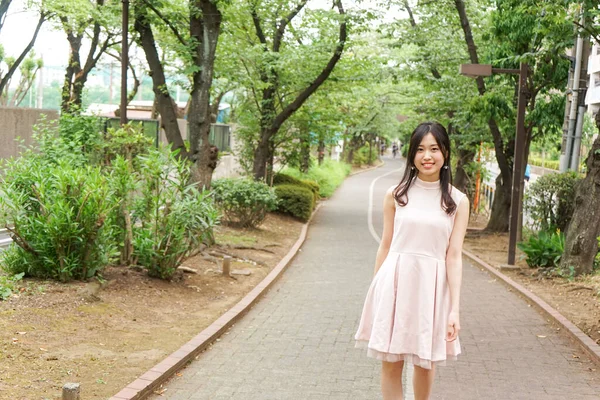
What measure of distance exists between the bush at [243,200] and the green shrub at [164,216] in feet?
28.1

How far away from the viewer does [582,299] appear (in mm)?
11680

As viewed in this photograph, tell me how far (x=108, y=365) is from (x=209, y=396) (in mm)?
981

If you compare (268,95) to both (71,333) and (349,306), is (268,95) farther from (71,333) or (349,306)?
(71,333)

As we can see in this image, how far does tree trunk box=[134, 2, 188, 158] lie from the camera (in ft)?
49.8

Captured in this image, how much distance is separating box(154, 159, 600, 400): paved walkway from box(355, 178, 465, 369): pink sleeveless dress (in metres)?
2.08

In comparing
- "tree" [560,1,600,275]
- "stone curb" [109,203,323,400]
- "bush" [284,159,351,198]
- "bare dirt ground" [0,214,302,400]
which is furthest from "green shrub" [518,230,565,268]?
"bush" [284,159,351,198]

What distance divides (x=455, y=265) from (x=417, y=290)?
259 mm

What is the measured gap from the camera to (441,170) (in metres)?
4.66

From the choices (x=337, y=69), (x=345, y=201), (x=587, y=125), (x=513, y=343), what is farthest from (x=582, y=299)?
(x=345, y=201)

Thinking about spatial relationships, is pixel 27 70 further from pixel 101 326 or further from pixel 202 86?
pixel 101 326

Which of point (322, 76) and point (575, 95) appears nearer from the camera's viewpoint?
point (575, 95)

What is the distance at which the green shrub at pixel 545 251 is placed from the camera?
14.5 m

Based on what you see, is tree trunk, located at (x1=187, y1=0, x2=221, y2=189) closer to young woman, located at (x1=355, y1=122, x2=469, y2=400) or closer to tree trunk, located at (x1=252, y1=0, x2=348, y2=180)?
tree trunk, located at (x1=252, y1=0, x2=348, y2=180)

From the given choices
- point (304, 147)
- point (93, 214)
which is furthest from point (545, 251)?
point (304, 147)
